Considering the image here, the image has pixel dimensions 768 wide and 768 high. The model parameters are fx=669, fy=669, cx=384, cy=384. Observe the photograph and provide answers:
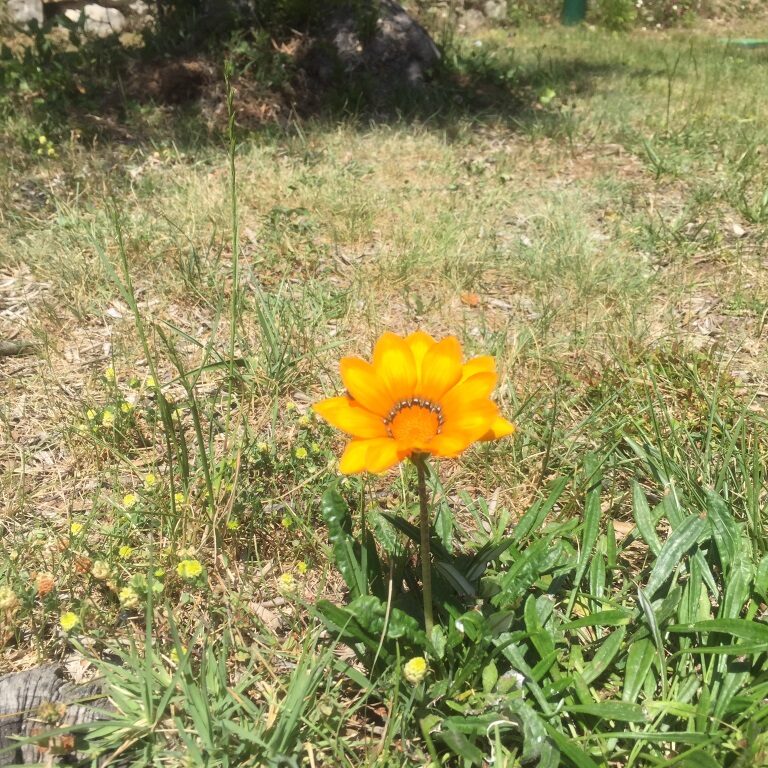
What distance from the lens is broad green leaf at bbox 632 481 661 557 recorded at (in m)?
1.69

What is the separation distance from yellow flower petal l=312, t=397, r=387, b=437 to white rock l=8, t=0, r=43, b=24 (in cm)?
772

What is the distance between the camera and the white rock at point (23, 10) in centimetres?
693

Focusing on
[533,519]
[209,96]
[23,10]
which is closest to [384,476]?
[533,519]

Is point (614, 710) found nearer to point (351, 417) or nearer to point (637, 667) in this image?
point (637, 667)

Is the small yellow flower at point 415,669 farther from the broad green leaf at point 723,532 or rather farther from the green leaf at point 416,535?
the broad green leaf at point 723,532

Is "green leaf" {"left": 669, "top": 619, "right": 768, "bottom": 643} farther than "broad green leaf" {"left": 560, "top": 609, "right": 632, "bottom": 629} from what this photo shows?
No

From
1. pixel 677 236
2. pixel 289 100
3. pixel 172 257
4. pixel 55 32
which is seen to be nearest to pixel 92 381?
pixel 172 257

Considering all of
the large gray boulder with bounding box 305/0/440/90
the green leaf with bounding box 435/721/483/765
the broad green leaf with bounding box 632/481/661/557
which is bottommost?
the green leaf with bounding box 435/721/483/765

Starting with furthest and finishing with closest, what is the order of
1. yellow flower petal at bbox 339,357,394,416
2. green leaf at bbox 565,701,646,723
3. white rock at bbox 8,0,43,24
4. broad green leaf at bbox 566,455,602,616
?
white rock at bbox 8,0,43,24, broad green leaf at bbox 566,455,602,616, green leaf at bbox 565,701,646,723, yellow flower petal at bbox 339,357,394,416

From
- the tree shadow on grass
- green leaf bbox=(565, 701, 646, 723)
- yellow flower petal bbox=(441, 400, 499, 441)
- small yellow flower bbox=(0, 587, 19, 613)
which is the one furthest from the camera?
the tree shadow on grass

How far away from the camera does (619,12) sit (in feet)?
31.7

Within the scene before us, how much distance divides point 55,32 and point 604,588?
7.83 meters

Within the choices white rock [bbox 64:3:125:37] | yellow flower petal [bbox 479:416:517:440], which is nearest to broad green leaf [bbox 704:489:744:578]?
yellow flower petal [bbox 479:416:517:440]

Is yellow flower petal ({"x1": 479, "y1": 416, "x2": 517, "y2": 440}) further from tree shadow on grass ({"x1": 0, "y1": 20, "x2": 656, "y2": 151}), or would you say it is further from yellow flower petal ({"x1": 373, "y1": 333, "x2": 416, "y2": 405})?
tree shadow on grass ({"x1": 0, "y1": 20, "x2": 656, "y2": 151})
